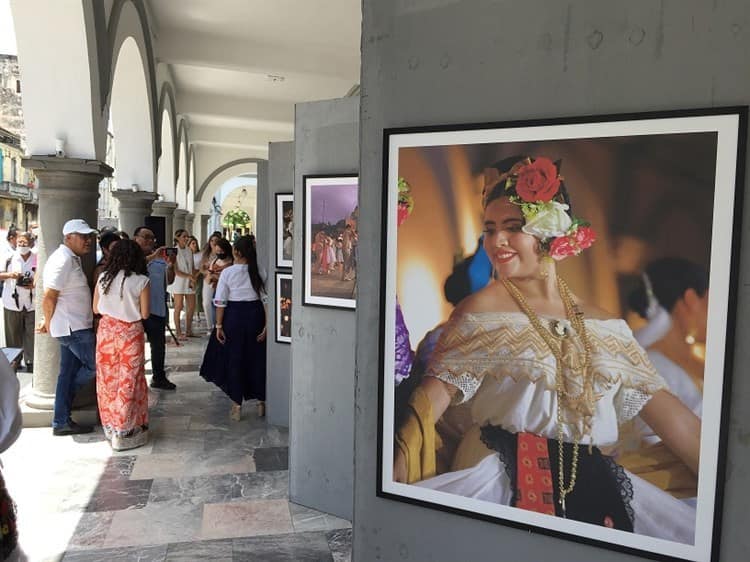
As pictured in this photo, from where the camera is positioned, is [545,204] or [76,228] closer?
[545,204]

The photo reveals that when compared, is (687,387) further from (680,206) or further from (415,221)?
(415,221)

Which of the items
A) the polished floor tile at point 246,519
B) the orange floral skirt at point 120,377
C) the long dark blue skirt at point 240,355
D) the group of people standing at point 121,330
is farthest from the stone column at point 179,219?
the polished floor tile at point 246,519

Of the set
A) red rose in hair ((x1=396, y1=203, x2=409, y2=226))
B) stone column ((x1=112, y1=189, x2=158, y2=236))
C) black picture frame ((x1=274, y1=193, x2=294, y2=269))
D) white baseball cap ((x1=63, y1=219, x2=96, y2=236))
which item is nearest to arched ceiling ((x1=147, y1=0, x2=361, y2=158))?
stone column ((x1=112, y1=189, x2=158, y2=236))

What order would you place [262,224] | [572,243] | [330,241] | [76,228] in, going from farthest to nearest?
[262,224] → [76,228] → [330,241] → [572,243]

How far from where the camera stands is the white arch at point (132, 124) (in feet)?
25.1

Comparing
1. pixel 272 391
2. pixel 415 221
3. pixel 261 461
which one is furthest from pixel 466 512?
Result: pixel 272 391

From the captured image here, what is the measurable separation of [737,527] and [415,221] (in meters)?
1.12

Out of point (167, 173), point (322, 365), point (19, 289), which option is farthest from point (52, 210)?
point (167, 173)

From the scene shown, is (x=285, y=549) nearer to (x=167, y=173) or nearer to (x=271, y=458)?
(x=271, y=458)

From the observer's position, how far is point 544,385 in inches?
66.6

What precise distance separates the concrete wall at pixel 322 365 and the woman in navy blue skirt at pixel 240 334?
1725mm

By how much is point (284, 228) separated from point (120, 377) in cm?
161

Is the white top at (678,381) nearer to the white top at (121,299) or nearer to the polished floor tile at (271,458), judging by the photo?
the polished floor tile at (271,458)

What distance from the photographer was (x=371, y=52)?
6.02 ft
